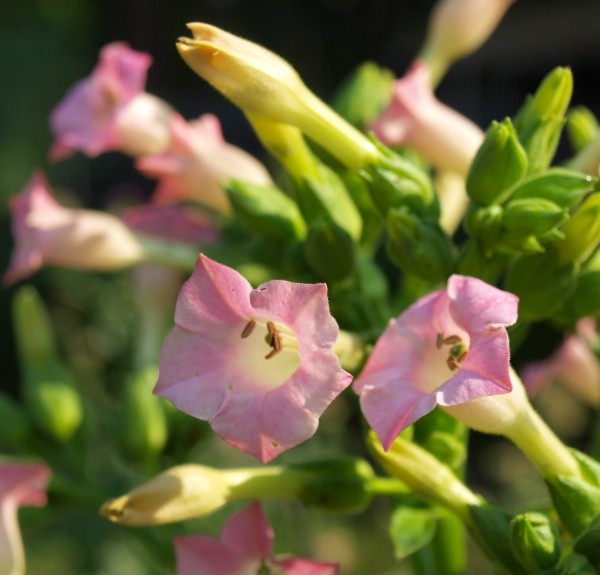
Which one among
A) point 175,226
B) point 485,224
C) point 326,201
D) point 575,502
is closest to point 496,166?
point 485,224

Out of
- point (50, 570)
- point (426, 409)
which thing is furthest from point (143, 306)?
point (50, 570)

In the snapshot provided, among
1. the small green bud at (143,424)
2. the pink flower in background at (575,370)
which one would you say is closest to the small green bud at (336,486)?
the small green bud at (143,424)

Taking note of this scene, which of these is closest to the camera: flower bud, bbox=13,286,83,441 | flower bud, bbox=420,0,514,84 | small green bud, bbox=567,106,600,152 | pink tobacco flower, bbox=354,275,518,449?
pink tobacco flower, bbox=354,275,518,449

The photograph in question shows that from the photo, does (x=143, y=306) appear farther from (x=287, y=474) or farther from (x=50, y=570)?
(x=50, y=570)

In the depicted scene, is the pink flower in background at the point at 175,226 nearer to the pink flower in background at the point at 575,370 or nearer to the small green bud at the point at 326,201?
the small green bud at the point at 326,201

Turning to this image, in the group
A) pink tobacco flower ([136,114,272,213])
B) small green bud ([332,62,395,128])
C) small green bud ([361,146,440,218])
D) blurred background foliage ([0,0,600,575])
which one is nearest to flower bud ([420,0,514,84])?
small green bud ([332,62,395,128])

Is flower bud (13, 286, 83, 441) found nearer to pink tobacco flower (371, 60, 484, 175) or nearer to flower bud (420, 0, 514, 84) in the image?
pink tobacco flower (371, 60, 484, 175)

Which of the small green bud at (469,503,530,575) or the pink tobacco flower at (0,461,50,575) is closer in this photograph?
the small green bud at (469,503,530,575)
